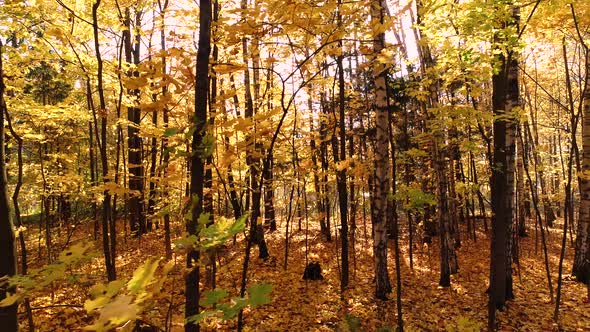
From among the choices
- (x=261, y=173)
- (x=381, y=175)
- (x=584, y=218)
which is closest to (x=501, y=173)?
(x=381, y=175)

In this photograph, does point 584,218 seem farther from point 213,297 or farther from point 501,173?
point 213,297

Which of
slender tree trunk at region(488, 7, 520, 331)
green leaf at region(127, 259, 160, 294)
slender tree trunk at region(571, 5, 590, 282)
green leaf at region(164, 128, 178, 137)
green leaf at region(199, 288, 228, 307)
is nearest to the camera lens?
green leaf at region(127, 259, 160, 294)

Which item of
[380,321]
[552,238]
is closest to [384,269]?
[380,321]

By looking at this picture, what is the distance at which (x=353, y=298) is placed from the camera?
8.86 metres

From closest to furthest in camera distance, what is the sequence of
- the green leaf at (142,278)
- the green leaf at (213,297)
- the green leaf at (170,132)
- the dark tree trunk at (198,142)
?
1. the green leaf at (142,278)
2. the green leaf at (213,297)
3. the green leaf at (170,132)
4. the dark tree trunk at (198,142)

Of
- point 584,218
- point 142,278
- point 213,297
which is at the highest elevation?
point 142,278

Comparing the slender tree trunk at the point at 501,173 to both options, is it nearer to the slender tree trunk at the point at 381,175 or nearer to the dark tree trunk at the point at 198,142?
the slender tree trunk at the point at 381,175

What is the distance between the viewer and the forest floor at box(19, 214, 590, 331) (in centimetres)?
733

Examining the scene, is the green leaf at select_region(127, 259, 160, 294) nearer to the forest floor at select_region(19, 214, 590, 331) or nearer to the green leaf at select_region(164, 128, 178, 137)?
the green leaf at select_region(164, 128, 178, 137)

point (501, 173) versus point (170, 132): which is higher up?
point (170, 132)

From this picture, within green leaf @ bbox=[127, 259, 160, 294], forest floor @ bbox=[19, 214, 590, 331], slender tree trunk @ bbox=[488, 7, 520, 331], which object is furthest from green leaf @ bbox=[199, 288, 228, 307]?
slender tree trunk @ bbox=[488, 7, 520, 331]

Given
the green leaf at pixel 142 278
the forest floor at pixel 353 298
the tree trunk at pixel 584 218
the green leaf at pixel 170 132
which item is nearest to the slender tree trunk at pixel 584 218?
the tree trunk at pixel 584 218

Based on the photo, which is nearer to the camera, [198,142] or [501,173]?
[198,142]

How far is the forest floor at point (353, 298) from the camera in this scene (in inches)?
289
